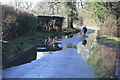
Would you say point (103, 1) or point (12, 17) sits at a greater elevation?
point (103, 1)

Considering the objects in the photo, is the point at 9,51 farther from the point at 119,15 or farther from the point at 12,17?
the point at 119,15

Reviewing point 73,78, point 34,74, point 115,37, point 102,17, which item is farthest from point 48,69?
point 102,17

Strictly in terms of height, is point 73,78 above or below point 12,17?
below

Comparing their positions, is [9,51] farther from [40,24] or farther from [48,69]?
[40,24]

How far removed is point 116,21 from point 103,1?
2734mm

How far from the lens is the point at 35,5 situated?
69.4 meters

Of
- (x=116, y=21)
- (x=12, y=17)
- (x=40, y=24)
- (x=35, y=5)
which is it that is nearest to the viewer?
(x=12, y=17)

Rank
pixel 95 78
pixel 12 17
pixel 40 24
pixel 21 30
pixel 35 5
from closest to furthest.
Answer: pixel 95 78 → pixel 12 17 → pixel 21 30 → pixel 40 24 → pixel 35 5

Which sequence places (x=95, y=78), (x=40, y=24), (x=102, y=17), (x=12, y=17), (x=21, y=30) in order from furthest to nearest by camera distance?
(x=40, y=24)
(x=102, y=17)
(x=21, y=30)
(x=12, y=17)
(x=95, y=78)

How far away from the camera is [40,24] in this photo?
29.5 m

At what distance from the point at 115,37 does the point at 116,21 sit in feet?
5.91

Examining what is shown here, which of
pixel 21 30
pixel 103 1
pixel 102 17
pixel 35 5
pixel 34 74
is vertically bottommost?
pixel 34 74

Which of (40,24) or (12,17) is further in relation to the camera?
(40,24)

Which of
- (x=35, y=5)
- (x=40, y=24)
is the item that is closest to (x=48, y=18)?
(x=40, y=24)
